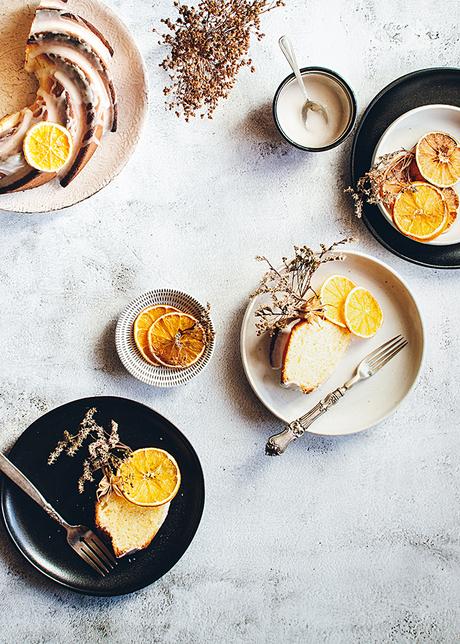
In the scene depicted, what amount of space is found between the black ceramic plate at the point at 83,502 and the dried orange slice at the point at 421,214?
1.03m

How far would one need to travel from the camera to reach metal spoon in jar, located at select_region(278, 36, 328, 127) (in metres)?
2.03

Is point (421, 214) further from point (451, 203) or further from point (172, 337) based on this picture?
point (172, 337)

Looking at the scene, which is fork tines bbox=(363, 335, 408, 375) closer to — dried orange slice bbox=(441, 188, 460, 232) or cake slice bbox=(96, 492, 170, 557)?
dried orange slice bbox=(441, 188, 460, 232)

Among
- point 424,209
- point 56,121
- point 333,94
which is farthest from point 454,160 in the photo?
point 56,121

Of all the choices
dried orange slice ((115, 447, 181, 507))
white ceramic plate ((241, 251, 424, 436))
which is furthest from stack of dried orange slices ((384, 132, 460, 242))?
dried orange slice ((115, 447, 181, 507))

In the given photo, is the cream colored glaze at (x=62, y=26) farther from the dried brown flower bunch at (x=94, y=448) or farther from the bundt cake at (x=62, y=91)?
the dried brown flower bunch at (x=94, y=448)

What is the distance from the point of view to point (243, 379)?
87.4 inches

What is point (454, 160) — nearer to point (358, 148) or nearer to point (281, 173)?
point (358, 148)

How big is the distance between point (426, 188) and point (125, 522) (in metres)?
1.49

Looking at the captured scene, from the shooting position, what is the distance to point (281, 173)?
223 centimetres

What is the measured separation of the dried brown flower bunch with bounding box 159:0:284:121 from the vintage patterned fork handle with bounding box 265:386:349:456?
1.05 metres

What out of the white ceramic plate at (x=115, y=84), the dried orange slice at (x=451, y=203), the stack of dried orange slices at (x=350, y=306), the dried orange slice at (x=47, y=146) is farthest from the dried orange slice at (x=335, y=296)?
the dried orange slice at (x=47, y=146)

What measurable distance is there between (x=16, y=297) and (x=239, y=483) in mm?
1014

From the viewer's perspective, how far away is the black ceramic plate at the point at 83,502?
2.08m
